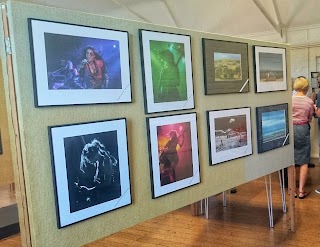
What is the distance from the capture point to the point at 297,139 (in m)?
4.53

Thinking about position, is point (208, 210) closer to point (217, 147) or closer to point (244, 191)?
point (244, 191)

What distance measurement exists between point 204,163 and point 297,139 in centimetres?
268

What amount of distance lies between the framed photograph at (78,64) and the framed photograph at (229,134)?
802 millimetres

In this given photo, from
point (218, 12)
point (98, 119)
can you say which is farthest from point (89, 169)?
point (218, 12)

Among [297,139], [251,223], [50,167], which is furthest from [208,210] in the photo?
[50,167]

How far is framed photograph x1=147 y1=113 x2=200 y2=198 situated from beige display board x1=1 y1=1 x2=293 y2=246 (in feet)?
0.14

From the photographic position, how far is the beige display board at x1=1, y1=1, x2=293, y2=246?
1453mm

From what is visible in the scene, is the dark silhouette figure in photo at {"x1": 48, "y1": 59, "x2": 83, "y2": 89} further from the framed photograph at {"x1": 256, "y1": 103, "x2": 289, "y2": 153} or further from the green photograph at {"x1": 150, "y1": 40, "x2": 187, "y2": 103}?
the framed photograph at {"x1": 256, "y1": 103, "x2": 289, "y2": 153}

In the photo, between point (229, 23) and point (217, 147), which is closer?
point (217, 147)

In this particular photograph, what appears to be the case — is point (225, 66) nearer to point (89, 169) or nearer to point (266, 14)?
point (89, 169)

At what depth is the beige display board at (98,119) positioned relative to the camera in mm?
1453

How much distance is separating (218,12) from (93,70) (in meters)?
5.70

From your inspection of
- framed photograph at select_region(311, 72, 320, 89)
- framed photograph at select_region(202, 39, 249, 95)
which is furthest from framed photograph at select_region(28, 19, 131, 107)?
framed photograph at select_region(311, 72, 320, 89)

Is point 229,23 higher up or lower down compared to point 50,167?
higher up
